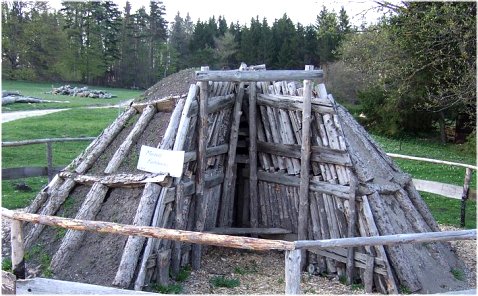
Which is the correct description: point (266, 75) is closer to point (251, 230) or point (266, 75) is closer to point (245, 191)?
point (245, 191)

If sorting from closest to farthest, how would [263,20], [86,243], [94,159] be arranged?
[86,243] < [94,159] < [263,20]

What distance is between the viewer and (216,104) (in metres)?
8.49

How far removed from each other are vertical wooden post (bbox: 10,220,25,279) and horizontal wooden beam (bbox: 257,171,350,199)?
15.5 feet

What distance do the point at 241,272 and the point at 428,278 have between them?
9.09 ft

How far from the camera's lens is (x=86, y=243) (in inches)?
285

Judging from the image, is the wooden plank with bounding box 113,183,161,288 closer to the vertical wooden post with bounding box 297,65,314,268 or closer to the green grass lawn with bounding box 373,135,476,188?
the vertical wooden post with bounding box 297,65,314,268

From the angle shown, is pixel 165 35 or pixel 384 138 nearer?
pixel 384 138

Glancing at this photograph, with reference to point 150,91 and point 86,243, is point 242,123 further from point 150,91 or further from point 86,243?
point 86,243

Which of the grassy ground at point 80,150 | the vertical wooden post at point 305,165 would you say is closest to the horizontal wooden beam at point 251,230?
the vertical wooden post at point 305,165

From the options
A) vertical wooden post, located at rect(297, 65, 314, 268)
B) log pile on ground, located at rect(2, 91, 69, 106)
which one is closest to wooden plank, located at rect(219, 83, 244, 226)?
vertical wooden post, located at rect(297, 65, 314, 268)

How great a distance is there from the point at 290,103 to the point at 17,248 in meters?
4.85

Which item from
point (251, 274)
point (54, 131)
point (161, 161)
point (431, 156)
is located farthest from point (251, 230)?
point (431, 156)

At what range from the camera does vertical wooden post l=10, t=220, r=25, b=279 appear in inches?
200

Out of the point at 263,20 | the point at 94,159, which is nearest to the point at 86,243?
the point at 94,159
